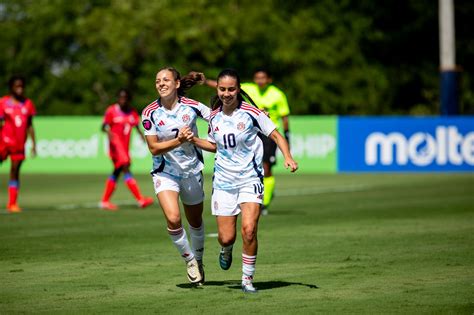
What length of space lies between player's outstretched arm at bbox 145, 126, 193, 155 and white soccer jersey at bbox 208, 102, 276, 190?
261 millimetres

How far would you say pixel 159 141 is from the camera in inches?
435

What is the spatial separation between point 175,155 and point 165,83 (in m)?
0.73

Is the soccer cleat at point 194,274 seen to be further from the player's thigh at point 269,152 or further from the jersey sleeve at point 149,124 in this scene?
the player's thigh at point 269,152

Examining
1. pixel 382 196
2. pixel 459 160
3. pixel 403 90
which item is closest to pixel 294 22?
pixel 403 90

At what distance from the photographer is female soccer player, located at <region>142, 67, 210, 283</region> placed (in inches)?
428

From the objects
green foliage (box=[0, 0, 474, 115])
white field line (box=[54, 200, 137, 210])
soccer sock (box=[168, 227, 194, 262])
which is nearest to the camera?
soccer sock (box=[168, 227, 194, 262])

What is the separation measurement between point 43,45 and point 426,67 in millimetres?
21138

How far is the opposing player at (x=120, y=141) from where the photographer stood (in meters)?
20.5

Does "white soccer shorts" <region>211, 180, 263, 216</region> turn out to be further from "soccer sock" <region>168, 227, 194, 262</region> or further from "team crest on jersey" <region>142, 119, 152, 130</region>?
"team crest on jersey" <region>142, 119, 152, 130</region>

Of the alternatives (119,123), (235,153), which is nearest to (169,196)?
(235,153)

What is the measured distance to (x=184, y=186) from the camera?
11.1m

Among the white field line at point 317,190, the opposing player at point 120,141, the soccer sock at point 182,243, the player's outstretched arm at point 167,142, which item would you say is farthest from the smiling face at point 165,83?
the white field line at point 317,190

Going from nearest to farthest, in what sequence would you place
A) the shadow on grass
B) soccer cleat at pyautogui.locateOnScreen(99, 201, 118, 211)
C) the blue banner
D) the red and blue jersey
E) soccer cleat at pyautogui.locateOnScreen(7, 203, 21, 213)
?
the shadow on grass < soccer cleat at pyautogui.locateOnScreen(7, 203, 21, 213) < soccer cleat at pyautogui.locateOnScreen(99, 201, 118, 211) < the red and blue jersey < the blue banner

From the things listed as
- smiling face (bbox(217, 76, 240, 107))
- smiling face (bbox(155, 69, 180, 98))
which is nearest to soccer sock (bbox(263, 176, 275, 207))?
smiling face (bbox(155, 69, 180, 98))
